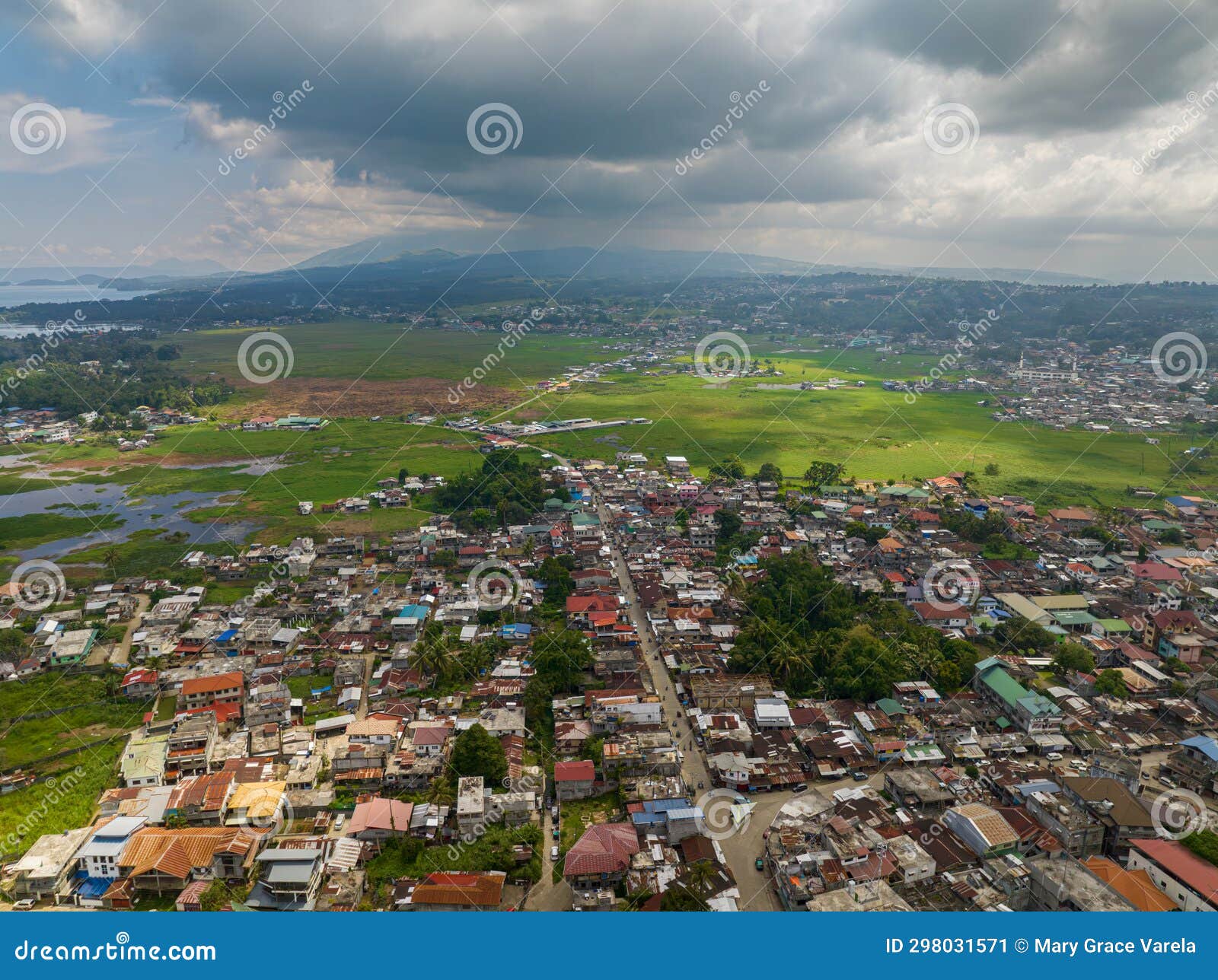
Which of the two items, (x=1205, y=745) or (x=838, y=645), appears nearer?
(x=1205, y=745)

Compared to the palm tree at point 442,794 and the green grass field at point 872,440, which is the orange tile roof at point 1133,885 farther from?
the green grass field at point 872,440

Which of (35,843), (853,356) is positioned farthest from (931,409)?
(35,843)

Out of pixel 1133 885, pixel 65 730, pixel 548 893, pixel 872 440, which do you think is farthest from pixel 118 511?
pixel 872 440

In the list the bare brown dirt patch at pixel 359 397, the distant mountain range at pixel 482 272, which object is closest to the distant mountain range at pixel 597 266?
the distant mountain range at pixel 482 272

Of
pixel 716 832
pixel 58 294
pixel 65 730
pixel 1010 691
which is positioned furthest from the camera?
pixel 58 294

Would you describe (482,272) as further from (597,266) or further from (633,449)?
(633,449)

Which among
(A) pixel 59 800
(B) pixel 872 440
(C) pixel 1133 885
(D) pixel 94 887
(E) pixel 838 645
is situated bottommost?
(D) pixel 94 887

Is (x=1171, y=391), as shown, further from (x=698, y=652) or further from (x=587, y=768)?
(x=587, y=768)
